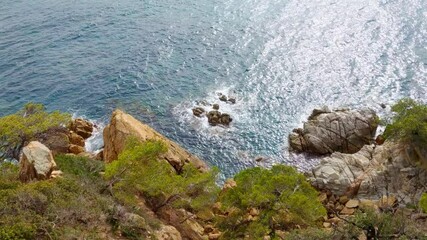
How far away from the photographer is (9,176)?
35406 mm

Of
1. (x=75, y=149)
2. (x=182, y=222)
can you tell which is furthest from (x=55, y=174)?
(x=75, y=149)

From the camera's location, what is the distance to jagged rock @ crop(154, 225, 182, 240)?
32138 mm

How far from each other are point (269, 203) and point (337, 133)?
24.0 metres

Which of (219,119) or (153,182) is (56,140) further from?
(219,119)

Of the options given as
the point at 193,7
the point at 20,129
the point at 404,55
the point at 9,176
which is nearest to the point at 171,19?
the point at 193,7

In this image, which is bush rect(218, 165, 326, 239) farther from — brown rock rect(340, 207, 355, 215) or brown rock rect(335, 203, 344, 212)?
brown rock rect(335, 203, 344, 212)

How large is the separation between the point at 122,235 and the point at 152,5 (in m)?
65.5

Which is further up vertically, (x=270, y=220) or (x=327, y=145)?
(x=270, y=220)

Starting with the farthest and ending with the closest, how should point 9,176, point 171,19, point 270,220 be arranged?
point 171,19 < point 9,176 < point 270,220

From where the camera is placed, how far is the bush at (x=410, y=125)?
43.0 m

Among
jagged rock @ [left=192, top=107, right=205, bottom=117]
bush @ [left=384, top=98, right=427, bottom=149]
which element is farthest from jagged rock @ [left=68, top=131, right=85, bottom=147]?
bush @ [left=384, top=98, right=427, bottom=149]

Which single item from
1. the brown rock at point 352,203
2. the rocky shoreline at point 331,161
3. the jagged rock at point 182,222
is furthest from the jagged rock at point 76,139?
the brown rock at point 352,203

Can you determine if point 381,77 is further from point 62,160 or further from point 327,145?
point 62,160

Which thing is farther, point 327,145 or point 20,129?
point 327,145
